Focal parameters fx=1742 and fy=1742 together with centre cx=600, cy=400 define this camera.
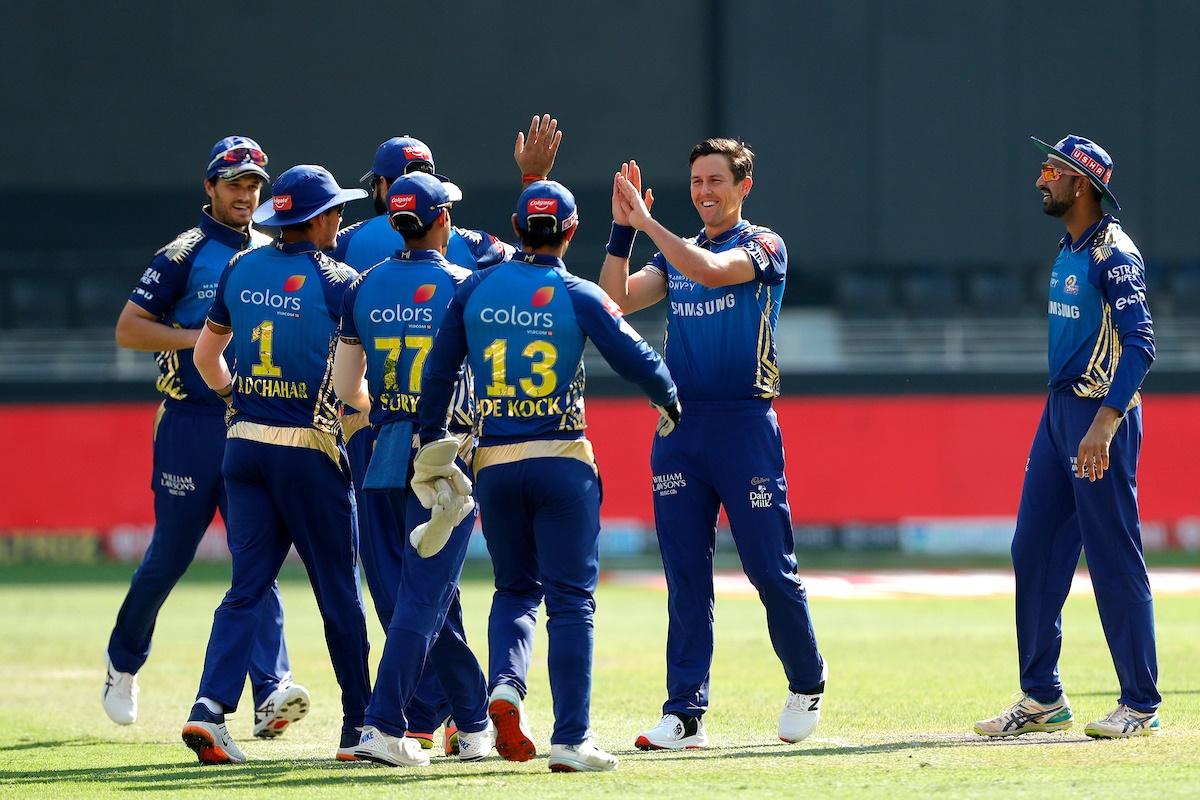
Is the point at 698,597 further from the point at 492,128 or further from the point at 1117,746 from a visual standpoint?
the point at 492,128

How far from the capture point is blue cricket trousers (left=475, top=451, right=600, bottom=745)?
6.48 m

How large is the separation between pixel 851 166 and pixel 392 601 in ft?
62.4

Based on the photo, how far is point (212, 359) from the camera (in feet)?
24.6

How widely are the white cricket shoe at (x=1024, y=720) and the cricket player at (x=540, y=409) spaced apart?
1789 millimetres

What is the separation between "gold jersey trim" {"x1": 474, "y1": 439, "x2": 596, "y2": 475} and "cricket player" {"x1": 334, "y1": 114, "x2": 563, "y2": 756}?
0.78 m

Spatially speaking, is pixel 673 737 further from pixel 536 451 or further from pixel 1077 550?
pixel 1077 550

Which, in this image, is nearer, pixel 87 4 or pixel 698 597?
pixel 698 597

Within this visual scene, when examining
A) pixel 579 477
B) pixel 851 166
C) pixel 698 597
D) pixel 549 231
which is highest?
pixel 851 166

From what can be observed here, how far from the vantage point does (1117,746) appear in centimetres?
677

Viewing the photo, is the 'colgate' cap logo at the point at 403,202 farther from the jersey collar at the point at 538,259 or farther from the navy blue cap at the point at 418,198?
the jersey collar at the point at 538,259

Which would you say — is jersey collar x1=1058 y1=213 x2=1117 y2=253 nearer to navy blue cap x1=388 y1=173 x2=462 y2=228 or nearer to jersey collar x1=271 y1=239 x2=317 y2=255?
navy blue cap x1=388 y1=173 x2=462 y2=228

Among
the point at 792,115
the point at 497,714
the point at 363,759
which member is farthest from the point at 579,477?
the point at 792,115

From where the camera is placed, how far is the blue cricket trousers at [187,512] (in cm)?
828

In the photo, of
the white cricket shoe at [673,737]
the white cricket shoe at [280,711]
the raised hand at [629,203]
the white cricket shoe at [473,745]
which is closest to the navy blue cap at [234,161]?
the raised hand at [629,203]
